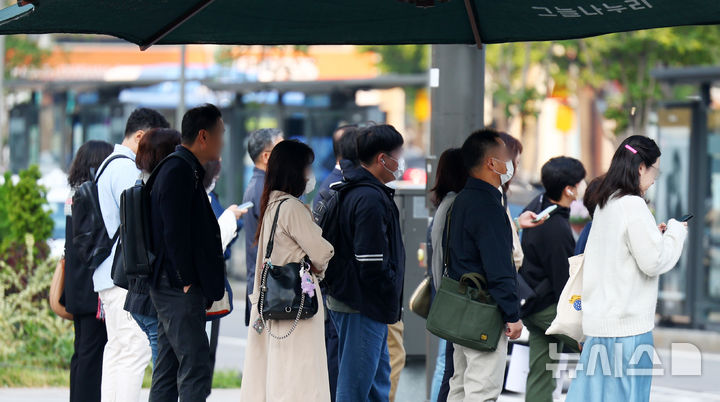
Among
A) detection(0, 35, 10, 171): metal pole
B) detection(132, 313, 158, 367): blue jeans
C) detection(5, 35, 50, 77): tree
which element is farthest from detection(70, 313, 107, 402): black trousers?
detection(5, 35, 50, 77): tree

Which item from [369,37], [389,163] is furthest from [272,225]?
[369,37]

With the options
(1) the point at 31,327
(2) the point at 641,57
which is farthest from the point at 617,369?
(2) the point at 641,57

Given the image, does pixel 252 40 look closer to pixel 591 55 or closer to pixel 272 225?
pixel 272 225

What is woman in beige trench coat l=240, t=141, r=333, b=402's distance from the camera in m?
5.81

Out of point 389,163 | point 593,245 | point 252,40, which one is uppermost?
point 252,40

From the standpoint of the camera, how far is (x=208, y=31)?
20.8 feet

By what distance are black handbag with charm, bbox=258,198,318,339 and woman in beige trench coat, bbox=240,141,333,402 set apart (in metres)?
0.03

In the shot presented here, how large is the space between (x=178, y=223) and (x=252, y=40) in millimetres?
1451

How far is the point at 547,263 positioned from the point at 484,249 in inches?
49.3

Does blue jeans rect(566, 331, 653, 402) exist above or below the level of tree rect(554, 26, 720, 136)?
below

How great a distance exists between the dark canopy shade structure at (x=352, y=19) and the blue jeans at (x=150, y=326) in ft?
5.07

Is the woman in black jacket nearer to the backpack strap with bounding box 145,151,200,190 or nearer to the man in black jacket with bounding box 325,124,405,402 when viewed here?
the backpack strap with bounding box 145,151,200,190

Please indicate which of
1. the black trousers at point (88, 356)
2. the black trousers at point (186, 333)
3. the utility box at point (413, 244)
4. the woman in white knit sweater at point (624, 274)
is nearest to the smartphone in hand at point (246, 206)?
the black trousers at point (88, 356)

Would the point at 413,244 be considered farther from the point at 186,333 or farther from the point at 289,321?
the point at 186,333
